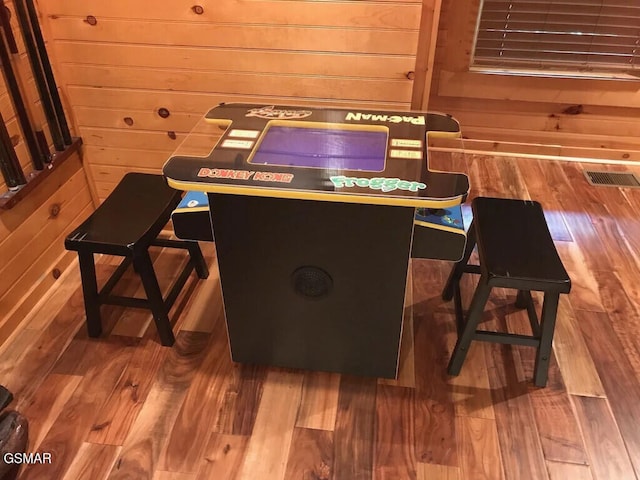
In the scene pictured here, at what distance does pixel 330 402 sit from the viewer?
1.70 metres

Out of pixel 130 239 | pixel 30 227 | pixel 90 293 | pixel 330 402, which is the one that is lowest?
pixel 330 402

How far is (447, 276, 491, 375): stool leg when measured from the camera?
1.60 m

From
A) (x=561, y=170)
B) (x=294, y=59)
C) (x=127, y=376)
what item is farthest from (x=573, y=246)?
(x=127, y=376)

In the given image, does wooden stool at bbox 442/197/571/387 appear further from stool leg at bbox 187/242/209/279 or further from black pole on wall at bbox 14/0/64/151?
black pole on wall at bbox 14/0/64/151

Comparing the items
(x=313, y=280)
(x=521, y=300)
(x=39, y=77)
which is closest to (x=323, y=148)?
(x=313, y=280)

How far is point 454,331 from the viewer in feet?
6.46

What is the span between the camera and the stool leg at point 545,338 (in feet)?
5.19

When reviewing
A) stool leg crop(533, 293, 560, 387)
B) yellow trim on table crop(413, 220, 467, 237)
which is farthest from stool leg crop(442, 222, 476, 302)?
yellow trim on table crop(413, 220, 467, 237)

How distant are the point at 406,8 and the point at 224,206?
104 centimetres

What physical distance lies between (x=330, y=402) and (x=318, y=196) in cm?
76

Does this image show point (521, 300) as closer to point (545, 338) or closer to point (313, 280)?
point (545, 338)

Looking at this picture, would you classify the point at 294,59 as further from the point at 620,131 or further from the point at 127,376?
the point at 620,131

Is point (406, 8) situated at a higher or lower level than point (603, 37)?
higher

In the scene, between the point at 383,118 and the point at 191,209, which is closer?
the point at 191,209
